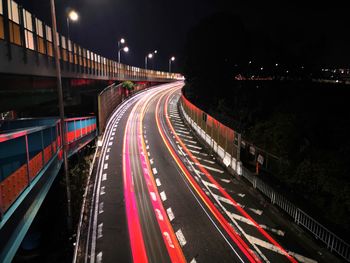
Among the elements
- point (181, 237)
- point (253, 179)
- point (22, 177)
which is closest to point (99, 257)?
point (181, 237)

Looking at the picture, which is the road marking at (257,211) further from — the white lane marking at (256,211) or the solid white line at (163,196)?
the solid white line at (163,196)

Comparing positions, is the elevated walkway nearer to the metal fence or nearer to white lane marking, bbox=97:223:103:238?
white lane marking, bbox=97:223:103:238

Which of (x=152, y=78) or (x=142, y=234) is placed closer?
(x=142, y=234)

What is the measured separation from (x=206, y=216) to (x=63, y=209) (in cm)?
947

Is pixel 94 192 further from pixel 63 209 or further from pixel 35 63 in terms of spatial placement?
pixel 35 63

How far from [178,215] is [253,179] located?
5.90 meters

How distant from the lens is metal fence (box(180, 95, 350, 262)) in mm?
11107

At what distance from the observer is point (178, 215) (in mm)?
14445

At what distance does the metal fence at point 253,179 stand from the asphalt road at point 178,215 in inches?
26.2

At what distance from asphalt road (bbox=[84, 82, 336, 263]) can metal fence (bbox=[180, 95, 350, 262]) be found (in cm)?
67

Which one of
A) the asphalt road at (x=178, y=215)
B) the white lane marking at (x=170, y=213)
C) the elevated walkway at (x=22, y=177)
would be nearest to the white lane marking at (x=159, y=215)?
the asphalt road at (x=178, y=215)

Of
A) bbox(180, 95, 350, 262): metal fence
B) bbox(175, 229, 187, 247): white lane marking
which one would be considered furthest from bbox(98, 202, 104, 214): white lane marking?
bbox(180, 95, 350, 262): metal fence

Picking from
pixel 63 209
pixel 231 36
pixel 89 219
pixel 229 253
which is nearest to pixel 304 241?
pixel 229 253

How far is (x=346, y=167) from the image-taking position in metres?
16.2
